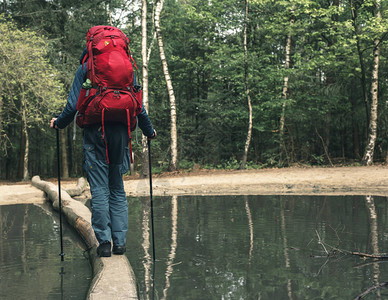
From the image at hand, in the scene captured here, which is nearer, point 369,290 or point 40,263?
point 369,290

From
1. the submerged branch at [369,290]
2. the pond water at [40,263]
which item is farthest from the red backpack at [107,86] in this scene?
the submerged branch at [369,290]

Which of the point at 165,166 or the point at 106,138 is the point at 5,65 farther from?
the point at 106,138

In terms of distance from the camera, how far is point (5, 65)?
52.5 ft

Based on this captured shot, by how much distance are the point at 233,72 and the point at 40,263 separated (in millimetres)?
17267

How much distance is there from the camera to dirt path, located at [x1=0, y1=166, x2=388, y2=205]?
11.3 meters

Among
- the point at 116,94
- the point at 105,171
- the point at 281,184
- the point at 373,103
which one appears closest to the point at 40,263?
the point at 105,171

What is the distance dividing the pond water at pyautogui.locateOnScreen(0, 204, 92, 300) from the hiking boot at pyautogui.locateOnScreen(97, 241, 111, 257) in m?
0.21

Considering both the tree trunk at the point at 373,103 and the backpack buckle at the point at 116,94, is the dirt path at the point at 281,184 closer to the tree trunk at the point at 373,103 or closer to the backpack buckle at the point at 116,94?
the tree trunk at the point at 373,103

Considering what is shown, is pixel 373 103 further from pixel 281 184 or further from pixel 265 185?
pixel 265 185

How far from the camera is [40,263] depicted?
172 inches

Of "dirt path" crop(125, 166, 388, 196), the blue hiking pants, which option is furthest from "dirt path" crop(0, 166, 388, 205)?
the blue hiking pants

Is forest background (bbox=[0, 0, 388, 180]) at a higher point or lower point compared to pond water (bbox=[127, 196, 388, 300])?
higher

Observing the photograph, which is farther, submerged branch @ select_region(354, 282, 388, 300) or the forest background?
the forest background

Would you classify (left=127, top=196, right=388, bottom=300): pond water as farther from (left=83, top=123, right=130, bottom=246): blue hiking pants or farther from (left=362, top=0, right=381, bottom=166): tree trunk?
(left=362, top=0, right=381, bottom=166): tree trunk
